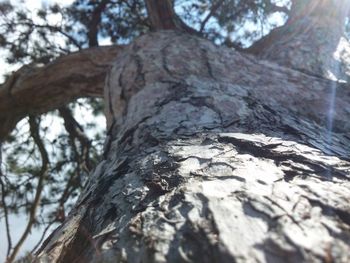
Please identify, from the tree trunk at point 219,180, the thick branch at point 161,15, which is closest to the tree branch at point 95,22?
the thick branch at point 161,15

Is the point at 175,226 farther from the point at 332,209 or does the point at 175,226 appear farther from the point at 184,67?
the point at 184,67

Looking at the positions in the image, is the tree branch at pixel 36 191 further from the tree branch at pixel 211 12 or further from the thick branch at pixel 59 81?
the tree branch at pixel 211 12

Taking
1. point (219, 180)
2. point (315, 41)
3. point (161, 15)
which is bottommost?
point (219, 180)

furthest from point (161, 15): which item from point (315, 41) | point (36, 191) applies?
point (36, 191)

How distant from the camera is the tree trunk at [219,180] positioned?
0.42 m

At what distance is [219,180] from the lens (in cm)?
57

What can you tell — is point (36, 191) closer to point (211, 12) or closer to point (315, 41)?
point (211, 12)

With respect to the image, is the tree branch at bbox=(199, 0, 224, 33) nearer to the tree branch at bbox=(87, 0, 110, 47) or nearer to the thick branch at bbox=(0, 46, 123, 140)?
the tree branch at bbox=(87, 0, 110, 47)

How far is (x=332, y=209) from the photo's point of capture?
18.5 inches

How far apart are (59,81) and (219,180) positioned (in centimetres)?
198

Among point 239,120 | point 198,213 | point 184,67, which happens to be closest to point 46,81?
point 184,67

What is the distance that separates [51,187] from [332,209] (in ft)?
11.5

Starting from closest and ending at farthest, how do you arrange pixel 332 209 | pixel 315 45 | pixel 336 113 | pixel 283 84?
pixel 332 209
pixel 336 113
pixel 283 84
pixel 315 45

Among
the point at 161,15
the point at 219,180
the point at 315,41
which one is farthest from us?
the point at 161,15
